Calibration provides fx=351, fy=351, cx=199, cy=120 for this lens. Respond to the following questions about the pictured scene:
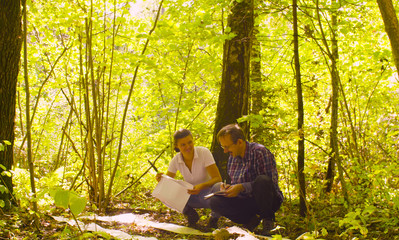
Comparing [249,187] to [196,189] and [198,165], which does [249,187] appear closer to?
[196,189]

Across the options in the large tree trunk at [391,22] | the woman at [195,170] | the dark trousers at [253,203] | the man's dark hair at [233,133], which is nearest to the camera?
the large tree trunk at [391,22]

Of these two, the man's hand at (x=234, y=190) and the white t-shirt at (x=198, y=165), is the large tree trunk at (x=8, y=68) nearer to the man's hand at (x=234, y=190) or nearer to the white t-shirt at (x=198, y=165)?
the white t-shirt at (x=198, y=165)

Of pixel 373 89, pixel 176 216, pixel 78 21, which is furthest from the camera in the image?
pixel 373 89

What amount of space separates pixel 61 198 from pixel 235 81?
11.0 ft

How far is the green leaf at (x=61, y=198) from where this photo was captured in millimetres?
1776

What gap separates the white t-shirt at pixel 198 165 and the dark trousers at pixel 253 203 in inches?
22.4

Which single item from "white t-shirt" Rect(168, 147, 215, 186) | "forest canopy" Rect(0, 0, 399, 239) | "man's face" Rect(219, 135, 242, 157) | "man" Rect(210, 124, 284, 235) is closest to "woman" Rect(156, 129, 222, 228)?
"white t-shirt" Rect(168, 147, 215, 186)

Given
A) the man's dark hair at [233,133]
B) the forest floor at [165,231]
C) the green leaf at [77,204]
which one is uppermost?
the man's dark hair at [233,133]

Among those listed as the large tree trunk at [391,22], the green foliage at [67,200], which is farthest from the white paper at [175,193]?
the large tree trunk at [391,22]

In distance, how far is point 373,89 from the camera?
6.14 metres

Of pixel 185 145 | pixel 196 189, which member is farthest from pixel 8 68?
pixel 196 189

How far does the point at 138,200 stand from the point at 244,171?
165 inches

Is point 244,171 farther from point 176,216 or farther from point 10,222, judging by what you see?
point 10,222

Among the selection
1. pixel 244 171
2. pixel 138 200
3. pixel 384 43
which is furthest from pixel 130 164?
pixel 384 43
